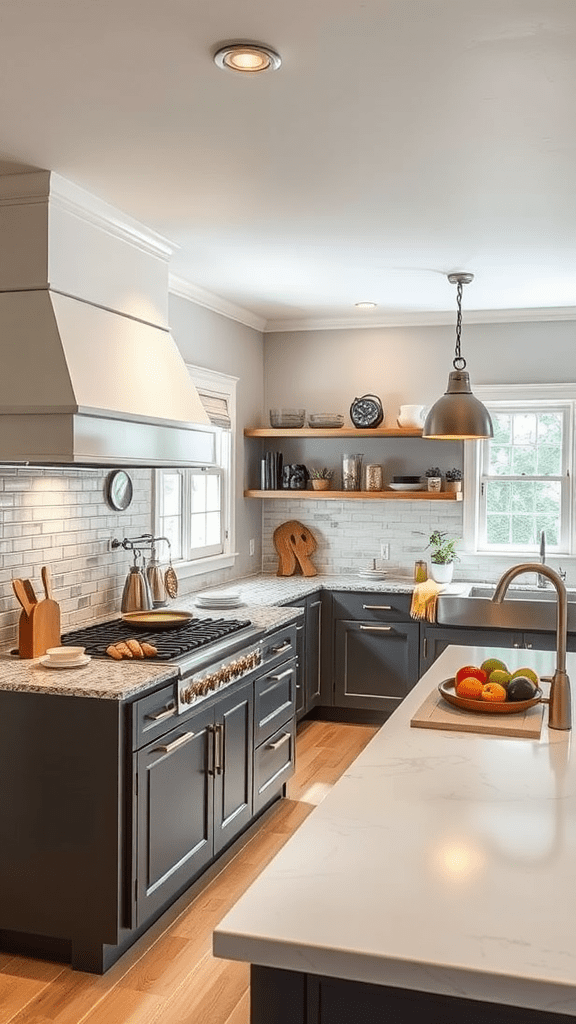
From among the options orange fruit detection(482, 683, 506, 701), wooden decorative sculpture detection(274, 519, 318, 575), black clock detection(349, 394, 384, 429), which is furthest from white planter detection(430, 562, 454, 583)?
orange fruit detection(482, 683, 506, 701)

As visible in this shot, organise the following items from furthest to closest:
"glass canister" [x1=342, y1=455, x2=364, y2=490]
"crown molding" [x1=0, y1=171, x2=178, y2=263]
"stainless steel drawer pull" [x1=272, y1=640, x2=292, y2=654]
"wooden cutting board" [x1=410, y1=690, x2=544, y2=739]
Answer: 1. "glass canister" [x1=342, y1=455, x2=364, y2=490]
2. "stainless steel drawer pull" [x1=272, y1=640, x2=292, y2=654]
3. "crown molding" [x1=0, y1=171, x2=178, y2=263]
4. "wooden cutting board" [x1=410, y1=690, x2=544, y2=739]

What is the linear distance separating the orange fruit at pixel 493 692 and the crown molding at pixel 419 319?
3923mm

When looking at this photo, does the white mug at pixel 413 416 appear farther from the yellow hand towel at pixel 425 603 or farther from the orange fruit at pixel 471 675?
the orange fruit at pixel 471 675

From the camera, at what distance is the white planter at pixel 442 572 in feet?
19.6

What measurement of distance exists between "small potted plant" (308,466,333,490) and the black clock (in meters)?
0.40

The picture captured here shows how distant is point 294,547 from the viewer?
21.5 ft

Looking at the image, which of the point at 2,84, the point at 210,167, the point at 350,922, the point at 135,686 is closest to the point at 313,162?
the point at 210,167

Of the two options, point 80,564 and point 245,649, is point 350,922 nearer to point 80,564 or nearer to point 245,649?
point 245,649

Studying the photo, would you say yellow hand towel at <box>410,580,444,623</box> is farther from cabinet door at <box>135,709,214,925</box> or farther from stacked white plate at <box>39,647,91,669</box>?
stacked white plate at <box>39,647,91,669</box>

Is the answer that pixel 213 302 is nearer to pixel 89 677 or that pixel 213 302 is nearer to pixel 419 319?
pixel 419 319

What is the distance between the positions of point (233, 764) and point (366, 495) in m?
2.66

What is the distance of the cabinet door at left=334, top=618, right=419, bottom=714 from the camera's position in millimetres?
5773

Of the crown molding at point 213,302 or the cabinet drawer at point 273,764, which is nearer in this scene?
the cabinet drawer at point 273,764

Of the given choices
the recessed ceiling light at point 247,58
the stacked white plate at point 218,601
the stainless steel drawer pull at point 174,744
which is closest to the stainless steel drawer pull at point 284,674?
the stacked white plate at point 218,601
